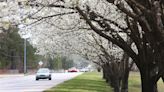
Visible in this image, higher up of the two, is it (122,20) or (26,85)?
(122,20)

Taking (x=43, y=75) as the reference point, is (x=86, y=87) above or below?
below

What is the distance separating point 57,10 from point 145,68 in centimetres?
379

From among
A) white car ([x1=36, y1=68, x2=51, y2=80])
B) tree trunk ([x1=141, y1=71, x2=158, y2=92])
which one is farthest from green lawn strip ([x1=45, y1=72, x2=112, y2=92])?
tree trunk ([x1=141, y1=71, x2=158, y2=92])

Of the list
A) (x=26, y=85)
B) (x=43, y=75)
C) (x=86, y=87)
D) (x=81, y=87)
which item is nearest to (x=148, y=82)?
(x=81, y=87)

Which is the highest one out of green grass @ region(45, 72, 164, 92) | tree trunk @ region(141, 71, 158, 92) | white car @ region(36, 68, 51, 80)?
white car @ region(36, 68, 51, 80)

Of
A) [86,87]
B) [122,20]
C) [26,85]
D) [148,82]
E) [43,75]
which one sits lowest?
[86,87]

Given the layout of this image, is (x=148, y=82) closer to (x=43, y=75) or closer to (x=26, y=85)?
(x=26, y=85)

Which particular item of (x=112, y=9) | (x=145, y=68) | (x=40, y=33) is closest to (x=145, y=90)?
(x=145, y=68)

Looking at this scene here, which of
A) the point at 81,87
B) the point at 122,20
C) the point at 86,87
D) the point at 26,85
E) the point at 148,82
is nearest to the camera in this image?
the point at 148,82

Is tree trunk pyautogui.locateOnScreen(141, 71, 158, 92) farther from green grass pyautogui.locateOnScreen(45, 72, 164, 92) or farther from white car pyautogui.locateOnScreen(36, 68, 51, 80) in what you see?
white car pyautogui.locateOnScreen(36, 68, 51, 80)

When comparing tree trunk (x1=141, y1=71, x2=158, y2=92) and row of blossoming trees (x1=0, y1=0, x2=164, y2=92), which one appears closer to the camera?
row of blossoming trees (x1=0, y1=0, x2=164, y2=92)

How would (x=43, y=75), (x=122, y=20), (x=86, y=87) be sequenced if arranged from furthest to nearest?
(x=43, y=75)
(x=86, y=87)
(x=122, y=20)

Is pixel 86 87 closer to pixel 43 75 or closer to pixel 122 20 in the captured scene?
pixel 122 20

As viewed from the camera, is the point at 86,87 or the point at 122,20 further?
the point at 86,87
